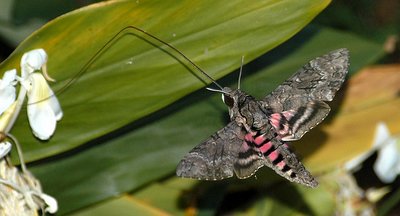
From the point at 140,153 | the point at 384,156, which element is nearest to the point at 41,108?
the point at 140,153

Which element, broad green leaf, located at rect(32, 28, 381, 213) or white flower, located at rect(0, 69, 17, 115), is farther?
broad green leaf, located at rect(32, 28, 381, 213)

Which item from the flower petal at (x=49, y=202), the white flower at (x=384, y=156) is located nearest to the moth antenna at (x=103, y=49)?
the flower petal at (x=49, y=202)

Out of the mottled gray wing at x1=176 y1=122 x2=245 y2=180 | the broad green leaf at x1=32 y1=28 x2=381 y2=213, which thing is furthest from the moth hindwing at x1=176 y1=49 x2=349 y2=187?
the broad green leaf at x1=32 y1=28 x2=381 y2=213

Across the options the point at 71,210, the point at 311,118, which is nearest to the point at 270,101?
the point at 311,118

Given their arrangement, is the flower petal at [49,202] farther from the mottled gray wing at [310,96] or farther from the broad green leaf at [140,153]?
the mottled gray wing at [310,96]

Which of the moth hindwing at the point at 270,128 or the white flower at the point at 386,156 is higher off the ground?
the moth hindwing at the point at 270,128

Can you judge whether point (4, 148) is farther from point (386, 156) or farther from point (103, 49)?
point (386, 156)

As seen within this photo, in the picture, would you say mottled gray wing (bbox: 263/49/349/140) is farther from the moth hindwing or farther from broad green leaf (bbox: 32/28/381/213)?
broad green leaf (bbox: 32/28/381/213)
